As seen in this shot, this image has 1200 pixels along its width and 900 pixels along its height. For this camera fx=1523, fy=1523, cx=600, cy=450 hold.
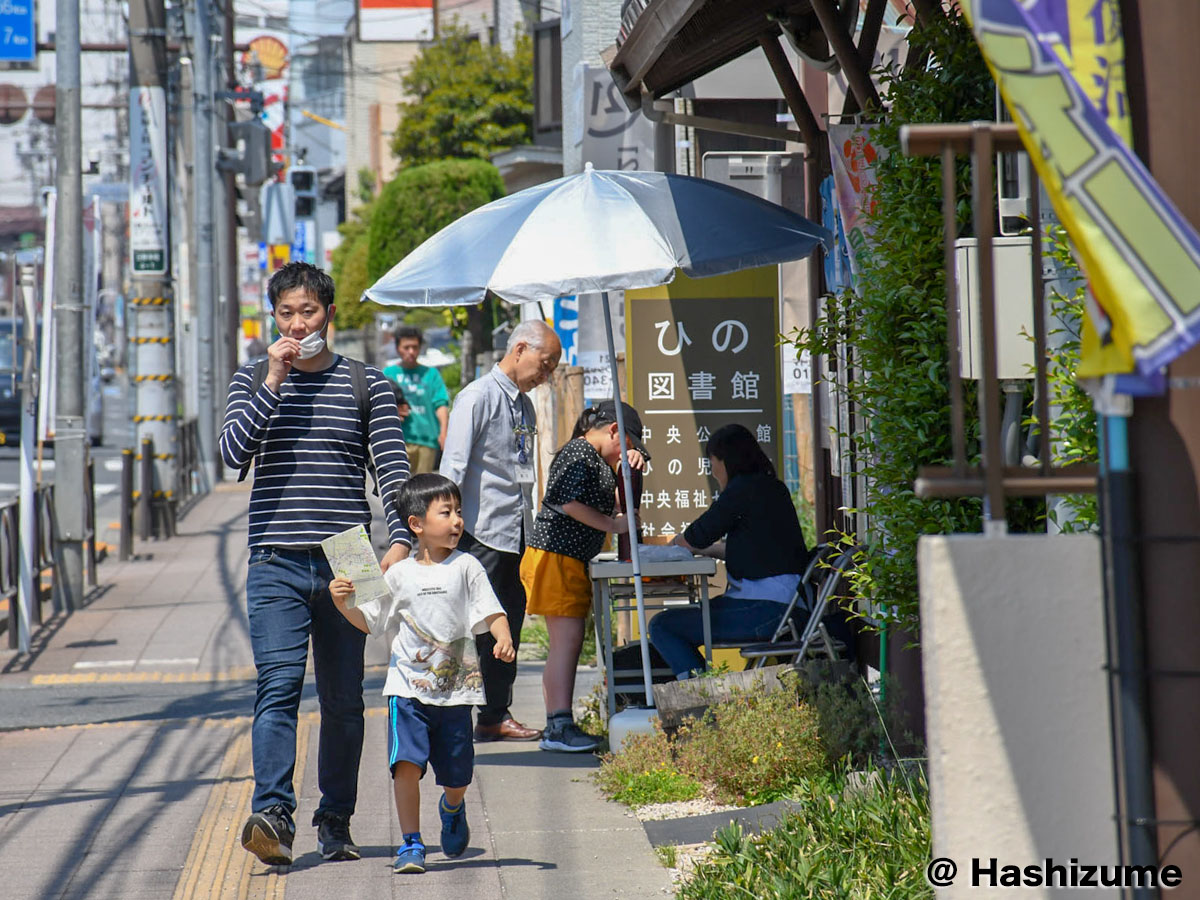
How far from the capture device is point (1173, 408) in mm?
2826

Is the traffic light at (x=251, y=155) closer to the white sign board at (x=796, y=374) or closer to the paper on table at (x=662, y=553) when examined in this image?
the white sign board at (x=796, y=374)

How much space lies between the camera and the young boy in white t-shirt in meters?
5.16

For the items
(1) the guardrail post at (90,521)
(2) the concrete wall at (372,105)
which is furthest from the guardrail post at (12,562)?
(2) the concrete wall at (372,105)

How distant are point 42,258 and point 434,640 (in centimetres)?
760

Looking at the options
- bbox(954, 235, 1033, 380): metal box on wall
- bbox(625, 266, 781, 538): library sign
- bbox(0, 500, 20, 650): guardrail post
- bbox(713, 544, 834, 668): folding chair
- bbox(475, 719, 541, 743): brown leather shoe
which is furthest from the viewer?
bbox(0, 500, 20, 650): guardrail post

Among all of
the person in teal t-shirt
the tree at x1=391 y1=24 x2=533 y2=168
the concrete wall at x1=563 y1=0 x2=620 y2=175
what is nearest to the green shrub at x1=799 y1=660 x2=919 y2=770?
the person in teal t-shirt

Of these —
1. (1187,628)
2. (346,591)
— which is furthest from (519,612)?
(1187,628)

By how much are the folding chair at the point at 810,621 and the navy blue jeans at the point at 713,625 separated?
96 millimetres

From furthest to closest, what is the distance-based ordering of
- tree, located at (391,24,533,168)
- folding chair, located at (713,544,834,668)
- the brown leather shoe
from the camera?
tree, located at (391,24,533,168) → the brown leather shoe → folding chair, located at (713,544,834,668)

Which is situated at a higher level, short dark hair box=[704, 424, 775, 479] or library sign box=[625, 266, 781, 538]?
library sign box=[625, 266, 781, 538]

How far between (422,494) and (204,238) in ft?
57.4

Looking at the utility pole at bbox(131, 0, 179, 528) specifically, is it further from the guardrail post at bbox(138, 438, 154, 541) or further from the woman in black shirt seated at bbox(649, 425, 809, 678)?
the woman in black shirt seated at bbox(649, 425, 809, 678)

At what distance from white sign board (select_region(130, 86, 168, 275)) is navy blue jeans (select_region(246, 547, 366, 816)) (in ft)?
39.2

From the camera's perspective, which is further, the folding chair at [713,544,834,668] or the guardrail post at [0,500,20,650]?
the guardrail post at [0,500,20,650]
